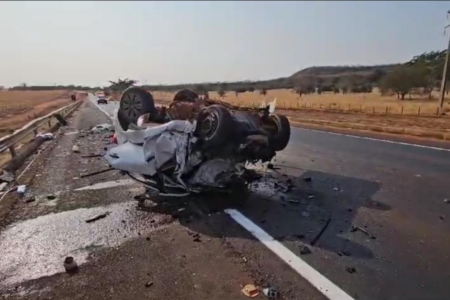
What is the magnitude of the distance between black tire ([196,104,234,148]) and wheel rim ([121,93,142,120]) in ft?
7.62

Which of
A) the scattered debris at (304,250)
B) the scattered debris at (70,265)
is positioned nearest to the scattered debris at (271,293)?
the scattered debris at (304,250)

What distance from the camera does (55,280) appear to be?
3375 millimetres

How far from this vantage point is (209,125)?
19.0 feet

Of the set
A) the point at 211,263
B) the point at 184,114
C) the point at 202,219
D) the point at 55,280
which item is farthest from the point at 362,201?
the point at 55,280

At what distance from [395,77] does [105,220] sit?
59.4 meters

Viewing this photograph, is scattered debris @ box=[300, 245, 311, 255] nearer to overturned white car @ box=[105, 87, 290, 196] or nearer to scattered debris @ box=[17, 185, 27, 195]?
overturned white car @ box=[105, 87, 290, 196]

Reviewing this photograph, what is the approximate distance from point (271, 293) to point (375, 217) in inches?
98.8

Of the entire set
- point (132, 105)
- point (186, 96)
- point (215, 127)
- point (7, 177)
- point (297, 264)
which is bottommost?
point (7, 177)

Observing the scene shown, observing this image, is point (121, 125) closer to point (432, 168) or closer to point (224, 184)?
point (224, 184)

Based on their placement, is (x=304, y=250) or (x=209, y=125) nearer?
(x=304, y=250)

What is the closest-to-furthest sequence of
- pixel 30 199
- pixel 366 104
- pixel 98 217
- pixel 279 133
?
pixel 98 217
pixel 30 199
pixel 279 133
pixel 366 104

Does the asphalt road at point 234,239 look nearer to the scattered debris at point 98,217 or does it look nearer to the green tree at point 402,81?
the scattered debris at point 98,217

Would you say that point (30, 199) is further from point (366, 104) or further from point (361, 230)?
point (366, 104)

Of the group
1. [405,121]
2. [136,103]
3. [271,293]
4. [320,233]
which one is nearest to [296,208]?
[320,233]
